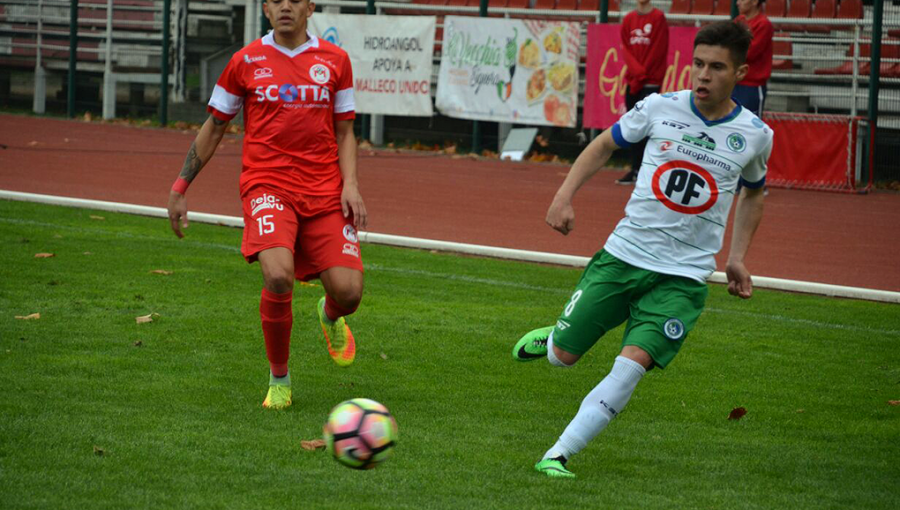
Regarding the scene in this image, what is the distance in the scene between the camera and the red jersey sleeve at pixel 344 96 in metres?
6.22

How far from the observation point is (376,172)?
17062mm

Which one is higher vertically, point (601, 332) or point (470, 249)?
point (601, 332)

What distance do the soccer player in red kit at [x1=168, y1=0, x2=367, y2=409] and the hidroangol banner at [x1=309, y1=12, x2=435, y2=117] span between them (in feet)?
47.5

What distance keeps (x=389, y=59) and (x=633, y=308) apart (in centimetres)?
1623

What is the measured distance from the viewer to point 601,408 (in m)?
4.99

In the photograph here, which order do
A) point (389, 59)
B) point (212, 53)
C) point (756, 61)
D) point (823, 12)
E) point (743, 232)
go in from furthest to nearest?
point (212, 53)
point (389, 59)
point (823, 12)
point (756, 61)
point (743, 232)

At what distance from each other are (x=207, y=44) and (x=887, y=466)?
23229mm

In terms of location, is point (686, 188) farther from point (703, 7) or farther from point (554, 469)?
point (703, 7)

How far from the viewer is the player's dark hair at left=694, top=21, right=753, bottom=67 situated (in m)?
5.18

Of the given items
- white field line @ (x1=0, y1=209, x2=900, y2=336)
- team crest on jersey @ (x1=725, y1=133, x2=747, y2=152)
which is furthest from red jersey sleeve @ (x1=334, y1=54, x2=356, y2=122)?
white field line @ (x1=0, y1=209, x2=900, y2=336)

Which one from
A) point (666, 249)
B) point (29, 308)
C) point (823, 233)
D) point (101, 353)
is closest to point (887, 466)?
point (666, 249)

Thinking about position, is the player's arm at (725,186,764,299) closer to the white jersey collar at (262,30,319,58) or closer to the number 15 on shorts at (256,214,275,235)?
the number 15 on shorts at (256,214,275,235)

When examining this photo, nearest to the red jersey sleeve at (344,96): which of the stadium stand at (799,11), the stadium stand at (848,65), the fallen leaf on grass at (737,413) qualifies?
the fallen leaf on grass at (737,413)

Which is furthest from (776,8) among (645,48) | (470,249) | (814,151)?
(470,249)
